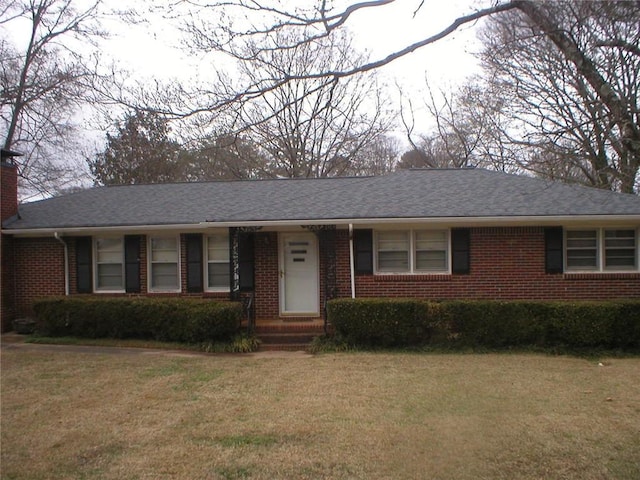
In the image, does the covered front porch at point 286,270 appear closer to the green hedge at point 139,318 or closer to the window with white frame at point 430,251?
the green hedge at point 139,318

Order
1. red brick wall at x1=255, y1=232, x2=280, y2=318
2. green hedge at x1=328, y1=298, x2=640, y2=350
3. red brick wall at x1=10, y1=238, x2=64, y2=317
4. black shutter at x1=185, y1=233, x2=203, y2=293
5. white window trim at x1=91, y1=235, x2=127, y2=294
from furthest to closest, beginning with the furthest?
1. red brick wall at x1=10, y1=238, x2=64, y2=317
2. white window trim at x1=91, y1=235, x2=127, y2=294
3. black shutter at x1=185, y1=233, x2=203, y2=293
4. red brick wall at x1=255, y1=232, x2=280, y2=318
5. green hedge at x1=328, y1=298, x2=640, y2=350

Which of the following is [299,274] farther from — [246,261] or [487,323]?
[487,323]

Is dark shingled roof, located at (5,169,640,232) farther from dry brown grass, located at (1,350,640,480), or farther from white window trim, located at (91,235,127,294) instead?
dry brown grass, located at (1,350,640,480)

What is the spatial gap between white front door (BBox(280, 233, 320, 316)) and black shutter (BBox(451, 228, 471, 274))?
319 centimetres

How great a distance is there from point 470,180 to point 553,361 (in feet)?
18.8

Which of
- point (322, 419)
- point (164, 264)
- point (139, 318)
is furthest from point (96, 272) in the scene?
point (322, 419)

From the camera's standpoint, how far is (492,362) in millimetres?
8766

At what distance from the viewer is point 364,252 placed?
37.0 feet

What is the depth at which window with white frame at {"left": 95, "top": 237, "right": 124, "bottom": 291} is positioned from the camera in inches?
487

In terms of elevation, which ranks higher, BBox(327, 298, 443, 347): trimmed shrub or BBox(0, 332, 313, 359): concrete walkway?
BBox(327, 298, 443, 347): trimmed shrub

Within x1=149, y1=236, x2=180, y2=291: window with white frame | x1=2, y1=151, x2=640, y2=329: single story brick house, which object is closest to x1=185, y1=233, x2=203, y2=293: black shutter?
x1=2, y1=151, x2=640, y2=329: single story brick house

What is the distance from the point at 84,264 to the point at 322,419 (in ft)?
29.1

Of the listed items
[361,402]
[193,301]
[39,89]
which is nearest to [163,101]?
[361,402]

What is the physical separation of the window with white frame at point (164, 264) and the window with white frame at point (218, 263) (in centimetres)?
79
